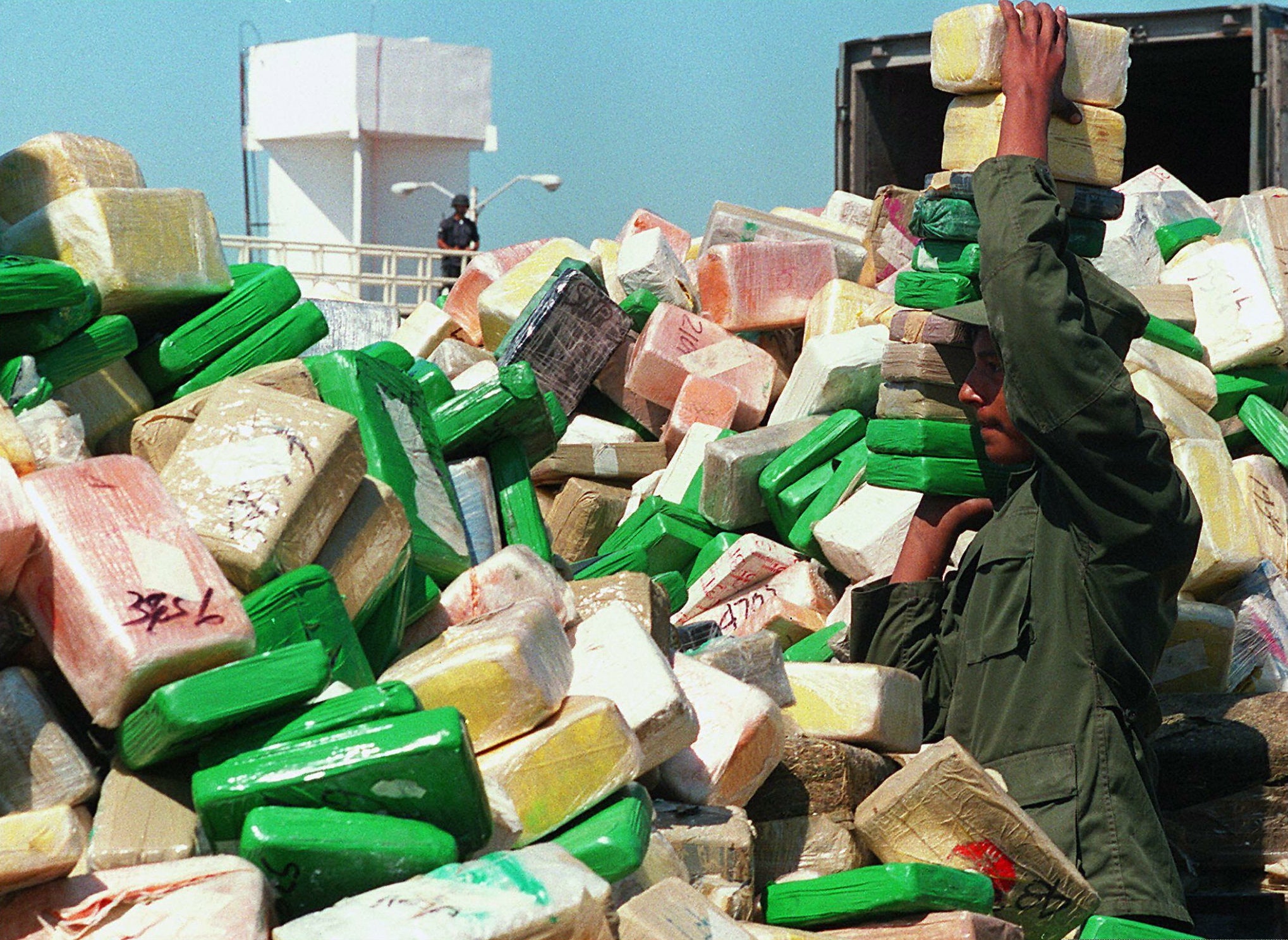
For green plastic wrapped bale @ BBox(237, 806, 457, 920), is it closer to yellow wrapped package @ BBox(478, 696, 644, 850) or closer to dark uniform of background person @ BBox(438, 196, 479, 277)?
yellow wrapped package @ BBox(478, 696, 644, 850)

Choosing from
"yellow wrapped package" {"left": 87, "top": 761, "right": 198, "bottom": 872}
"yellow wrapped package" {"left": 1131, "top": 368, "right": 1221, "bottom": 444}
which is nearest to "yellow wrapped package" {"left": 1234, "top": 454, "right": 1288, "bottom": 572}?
"yellow wrapped package" {"left": 1131, "top": 368, "right": 1221, "bottom": 444}

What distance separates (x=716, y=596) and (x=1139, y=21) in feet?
17.4

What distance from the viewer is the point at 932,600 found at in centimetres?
305

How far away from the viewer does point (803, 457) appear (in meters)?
4.39

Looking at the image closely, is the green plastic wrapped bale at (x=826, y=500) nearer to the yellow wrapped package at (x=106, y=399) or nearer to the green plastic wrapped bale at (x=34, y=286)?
the yellow wrapped package at (x=106, y=399)

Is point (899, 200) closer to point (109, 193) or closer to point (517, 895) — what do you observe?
point (109, 193)

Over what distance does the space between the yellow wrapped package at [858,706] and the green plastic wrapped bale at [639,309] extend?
2883mm

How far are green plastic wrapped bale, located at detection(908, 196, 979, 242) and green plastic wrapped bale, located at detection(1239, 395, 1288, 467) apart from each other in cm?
186

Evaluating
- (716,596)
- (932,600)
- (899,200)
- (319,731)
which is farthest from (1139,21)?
(319,731)

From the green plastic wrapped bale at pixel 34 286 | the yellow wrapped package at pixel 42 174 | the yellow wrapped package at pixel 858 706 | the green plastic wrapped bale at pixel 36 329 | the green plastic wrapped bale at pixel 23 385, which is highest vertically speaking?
the yellow wrapped package at pixel 42 174

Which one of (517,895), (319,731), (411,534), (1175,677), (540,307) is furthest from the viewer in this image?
(540,307)

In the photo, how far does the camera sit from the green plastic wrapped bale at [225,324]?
2.93 metres

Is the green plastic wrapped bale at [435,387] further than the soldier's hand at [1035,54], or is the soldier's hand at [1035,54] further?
the green plastic wrapped bale at [435,387]

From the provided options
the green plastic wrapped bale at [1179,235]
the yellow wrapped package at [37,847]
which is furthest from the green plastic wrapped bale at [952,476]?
the green plastic wrapped bale at [1179,235]
